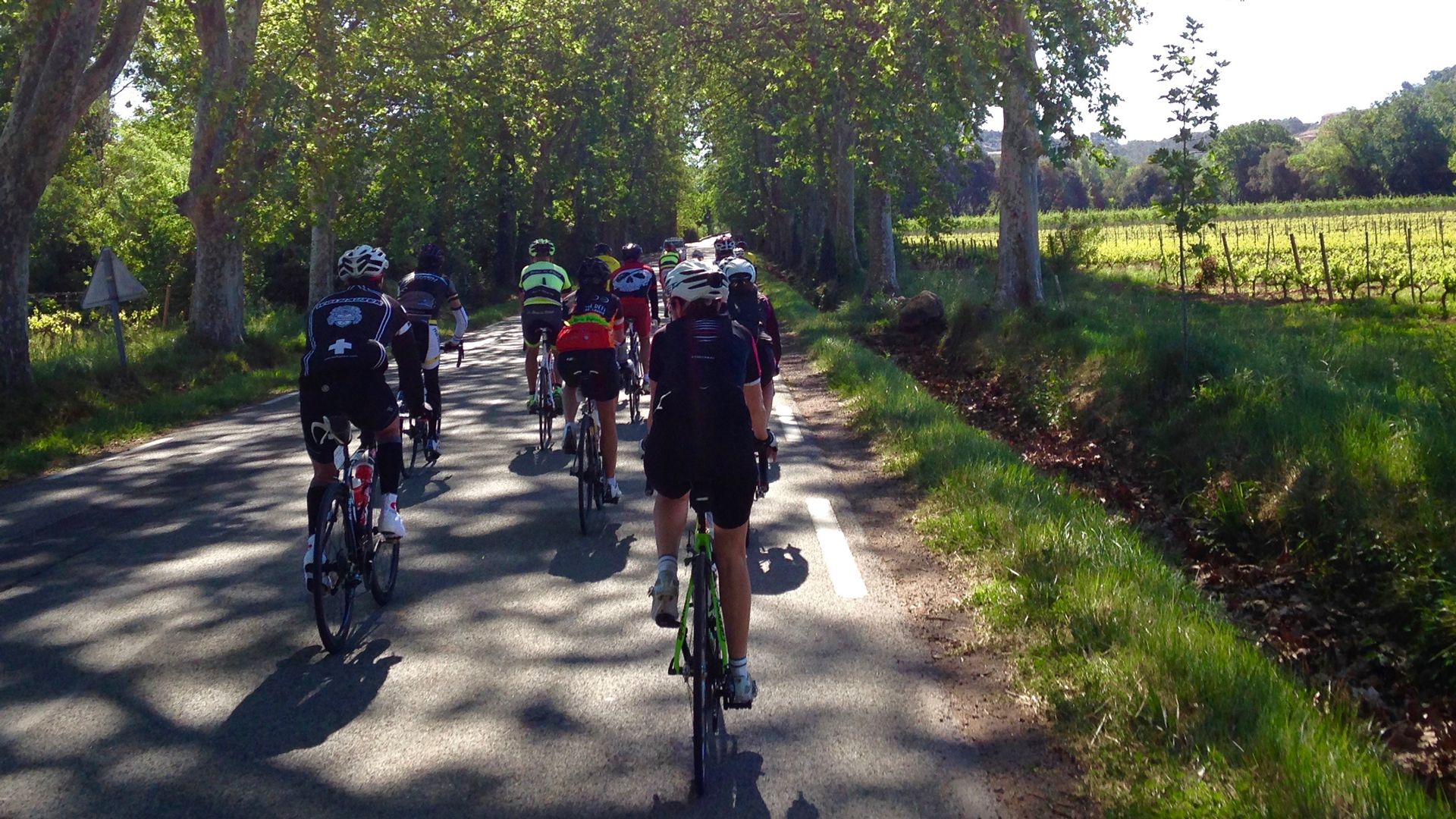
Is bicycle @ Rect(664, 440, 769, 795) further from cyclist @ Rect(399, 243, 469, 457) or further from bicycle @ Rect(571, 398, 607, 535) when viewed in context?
cyclist @ Rect(399, 243, 469, 457)

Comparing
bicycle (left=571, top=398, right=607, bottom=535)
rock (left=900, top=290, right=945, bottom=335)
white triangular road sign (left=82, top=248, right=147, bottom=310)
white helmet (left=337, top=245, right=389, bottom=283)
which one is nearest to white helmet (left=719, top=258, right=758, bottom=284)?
bicycle (left=571, top=398, right=607, bottom=535)

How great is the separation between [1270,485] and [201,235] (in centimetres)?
1788

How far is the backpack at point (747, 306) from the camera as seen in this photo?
895cm

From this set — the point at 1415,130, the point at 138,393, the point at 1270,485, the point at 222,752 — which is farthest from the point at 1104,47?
the point at 1415,130

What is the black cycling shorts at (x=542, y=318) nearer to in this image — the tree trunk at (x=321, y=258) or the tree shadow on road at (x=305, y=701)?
the tree shadow on road at (x=305, y=701)

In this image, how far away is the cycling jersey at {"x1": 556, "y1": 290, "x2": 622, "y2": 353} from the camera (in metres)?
8.64

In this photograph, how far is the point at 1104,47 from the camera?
19219mm

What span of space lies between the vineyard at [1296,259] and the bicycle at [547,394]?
6.21 meters

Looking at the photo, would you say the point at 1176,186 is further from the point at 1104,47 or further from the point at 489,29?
the point at 489,29

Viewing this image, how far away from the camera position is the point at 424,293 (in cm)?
1086

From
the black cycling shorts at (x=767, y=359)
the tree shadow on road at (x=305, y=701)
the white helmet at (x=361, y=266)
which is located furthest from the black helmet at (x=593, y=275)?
the tree shadow on road at (x=305, y=701)

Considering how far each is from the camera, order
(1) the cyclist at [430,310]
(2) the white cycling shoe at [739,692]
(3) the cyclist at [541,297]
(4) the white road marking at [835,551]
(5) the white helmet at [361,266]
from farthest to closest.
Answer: (3) the cyclist at [541,297]
(1) the cyclist at [430,310]
(4) the white road marking at [835,551]
(5) the white helmet at [361,266]
(2) the white cycling shoe at [739,692]

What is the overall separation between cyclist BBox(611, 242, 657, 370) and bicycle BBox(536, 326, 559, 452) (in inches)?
32.2

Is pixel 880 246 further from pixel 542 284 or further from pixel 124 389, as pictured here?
pixel 542 284
